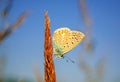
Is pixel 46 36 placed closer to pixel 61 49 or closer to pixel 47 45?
pixel 47 45

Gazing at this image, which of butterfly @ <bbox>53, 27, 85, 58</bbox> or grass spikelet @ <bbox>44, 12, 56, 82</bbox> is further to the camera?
butterfly @ <bbox>53, 27, 85, 58</bbox>

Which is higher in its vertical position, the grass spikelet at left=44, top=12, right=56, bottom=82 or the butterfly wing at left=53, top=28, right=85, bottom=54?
the butterfly wing at left=53, top=28, right=85, bottom=54

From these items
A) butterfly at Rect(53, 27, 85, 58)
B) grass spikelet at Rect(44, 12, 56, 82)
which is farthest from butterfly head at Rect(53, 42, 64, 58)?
grass spikelet at Rect(44, 12, 56, 82)

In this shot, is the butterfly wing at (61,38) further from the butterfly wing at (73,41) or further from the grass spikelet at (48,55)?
the grass spikelet at (48,55)

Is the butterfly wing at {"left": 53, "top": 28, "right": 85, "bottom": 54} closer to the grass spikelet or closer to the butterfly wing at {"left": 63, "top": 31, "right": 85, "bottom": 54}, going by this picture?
the butterfly wing at {"left": 63, "top": 31, "right": 85, "bottom": 54}

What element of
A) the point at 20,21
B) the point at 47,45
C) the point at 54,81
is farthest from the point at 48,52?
the point at 20,21

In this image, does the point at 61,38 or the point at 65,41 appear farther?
the point at 61,38

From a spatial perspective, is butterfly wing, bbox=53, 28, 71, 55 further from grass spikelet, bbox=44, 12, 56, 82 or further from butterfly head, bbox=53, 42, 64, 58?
grass spikelet, bbox=44, 12, 56, 82

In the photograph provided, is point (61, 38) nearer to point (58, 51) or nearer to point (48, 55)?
point (58, 51)

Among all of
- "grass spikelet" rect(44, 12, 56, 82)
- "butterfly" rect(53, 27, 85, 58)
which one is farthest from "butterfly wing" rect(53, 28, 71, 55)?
"grass spikelet" rect(44, 12, 56, 82)

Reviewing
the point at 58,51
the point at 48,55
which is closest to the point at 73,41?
the point at 58,51
